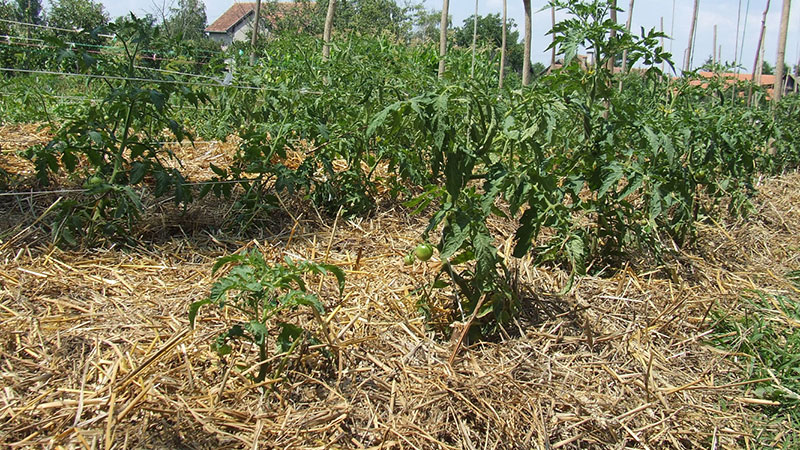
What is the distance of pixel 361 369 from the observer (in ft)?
6.82

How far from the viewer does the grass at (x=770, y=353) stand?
211 cm

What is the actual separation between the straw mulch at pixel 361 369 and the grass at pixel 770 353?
61 millimetres

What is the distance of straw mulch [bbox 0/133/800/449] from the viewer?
1803 mm

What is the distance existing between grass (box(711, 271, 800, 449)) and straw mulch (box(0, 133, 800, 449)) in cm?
6

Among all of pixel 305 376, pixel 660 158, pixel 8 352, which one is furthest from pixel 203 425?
pixel 660 158

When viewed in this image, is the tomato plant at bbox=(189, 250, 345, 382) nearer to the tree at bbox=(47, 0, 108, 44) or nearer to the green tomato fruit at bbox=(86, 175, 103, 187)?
the green tomato fruit at bbox=(86, 175, 103, 187)

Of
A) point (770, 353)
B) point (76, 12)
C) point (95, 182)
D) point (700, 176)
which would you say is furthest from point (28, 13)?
point (770, 353)

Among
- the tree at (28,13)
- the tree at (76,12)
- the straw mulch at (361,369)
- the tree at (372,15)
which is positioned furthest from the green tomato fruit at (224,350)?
the tree at (372,15)

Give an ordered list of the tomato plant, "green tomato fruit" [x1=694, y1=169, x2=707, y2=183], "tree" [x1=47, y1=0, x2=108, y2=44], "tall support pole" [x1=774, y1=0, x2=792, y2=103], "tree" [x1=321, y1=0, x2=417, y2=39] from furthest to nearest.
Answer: "tree" [x1=321, y1=0, x2=417, y2=39] → "tree" [x1=47, y1=0, x2=108, y2=44] → "tall support pole" [x1=774, y1=0, x2=792, y2=103] → "green tomato fruit" [x1=694, y1=169, x2=707, y2=183] → the tomato plant

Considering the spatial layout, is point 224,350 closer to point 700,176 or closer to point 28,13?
point 700,176

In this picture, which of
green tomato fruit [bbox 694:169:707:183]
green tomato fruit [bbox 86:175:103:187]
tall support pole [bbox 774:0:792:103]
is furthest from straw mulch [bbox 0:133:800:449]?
tall support pole [bbox 774:0:792:103]

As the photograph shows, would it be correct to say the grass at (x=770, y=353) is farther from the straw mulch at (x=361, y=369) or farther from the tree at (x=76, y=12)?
the tree at (x=76, y=12)

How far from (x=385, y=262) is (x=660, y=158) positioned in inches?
58.4

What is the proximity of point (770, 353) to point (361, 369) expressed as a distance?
1.65 m
